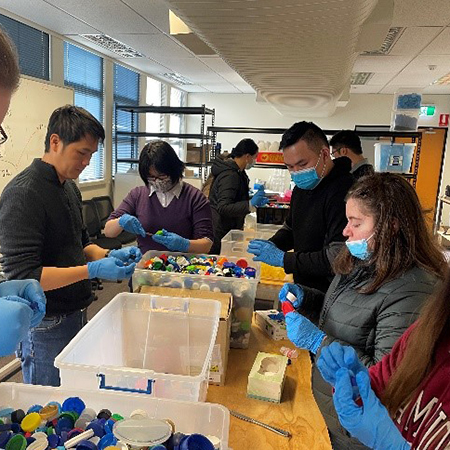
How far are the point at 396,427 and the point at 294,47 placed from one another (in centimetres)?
156

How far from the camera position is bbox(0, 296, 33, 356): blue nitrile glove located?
36.3 inches

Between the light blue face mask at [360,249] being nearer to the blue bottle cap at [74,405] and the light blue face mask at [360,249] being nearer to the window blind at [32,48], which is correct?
the blue bottle cap at [74,405]

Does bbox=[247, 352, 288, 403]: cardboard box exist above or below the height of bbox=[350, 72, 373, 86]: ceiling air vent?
below

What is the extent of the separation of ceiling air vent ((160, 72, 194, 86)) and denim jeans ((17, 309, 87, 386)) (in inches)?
214

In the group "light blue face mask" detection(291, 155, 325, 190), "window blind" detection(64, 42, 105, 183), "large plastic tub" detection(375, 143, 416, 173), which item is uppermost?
"window blind" detection(64, 42, 105, 183)

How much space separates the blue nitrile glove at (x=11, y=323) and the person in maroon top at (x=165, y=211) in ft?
3.63

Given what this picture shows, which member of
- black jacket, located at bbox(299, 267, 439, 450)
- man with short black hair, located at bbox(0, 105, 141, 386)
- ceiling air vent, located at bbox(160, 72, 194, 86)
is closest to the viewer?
black jacket, located at bbox(299, 267, 439, 450)

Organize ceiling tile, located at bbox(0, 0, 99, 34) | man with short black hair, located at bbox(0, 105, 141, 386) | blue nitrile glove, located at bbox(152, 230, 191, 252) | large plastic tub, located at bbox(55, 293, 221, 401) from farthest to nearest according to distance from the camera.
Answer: ceiling tile, located at bbox(0, 0, 99, 34) → blue nitrile glove, located at bbox(152, 230, 191, 252) → man with short black hair, located at bbox(0, 105, 141, 386) → large plastic tub, located at bbox(55, 293, 221, 401)

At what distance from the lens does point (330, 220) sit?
176 cm

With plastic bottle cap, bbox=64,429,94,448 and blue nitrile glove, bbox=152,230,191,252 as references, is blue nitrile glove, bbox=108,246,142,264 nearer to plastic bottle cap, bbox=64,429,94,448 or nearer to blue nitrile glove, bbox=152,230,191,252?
blue nitrile glove, bbox=152,230,191,252

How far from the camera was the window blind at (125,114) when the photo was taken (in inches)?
225

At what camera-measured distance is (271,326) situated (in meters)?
1.59

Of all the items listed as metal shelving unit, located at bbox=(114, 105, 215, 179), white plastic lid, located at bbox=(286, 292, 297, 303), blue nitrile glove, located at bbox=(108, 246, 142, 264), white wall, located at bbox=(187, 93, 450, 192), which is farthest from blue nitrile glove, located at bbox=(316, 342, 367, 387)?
white wall, located at bbox=(187, 93, 450, 192)

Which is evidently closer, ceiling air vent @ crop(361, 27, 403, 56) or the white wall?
ceiling air vent @ crop(361, 27, 403, 56)
